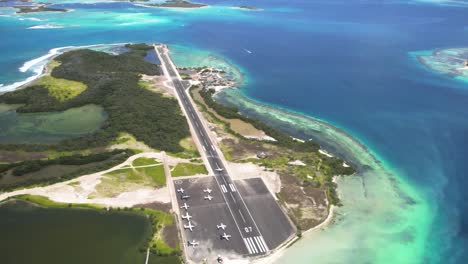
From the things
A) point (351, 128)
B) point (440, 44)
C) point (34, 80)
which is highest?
point (440, 44)

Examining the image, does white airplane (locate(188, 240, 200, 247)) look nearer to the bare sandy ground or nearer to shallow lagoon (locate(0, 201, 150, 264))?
shallow lagoon (locate(0, 201, 150, 264))

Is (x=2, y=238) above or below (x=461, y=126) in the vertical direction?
below

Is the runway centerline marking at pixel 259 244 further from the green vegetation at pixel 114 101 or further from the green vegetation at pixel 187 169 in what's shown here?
the green vegetation at pixel 114 101

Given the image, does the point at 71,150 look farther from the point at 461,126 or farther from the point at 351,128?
Answer: the point at 461,126

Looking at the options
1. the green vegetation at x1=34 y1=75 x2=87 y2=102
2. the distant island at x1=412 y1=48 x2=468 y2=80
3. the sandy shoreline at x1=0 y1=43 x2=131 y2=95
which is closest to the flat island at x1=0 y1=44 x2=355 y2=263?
the green vegetation at x1=34 y1=75 x2=87 y2=102

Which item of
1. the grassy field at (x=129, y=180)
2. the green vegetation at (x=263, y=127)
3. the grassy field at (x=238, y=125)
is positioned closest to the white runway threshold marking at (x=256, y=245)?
the grassy field at (x=129, y=180)

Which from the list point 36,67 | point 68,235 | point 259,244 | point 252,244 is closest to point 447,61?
point 259,244

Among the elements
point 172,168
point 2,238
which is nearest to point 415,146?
point 172,168
